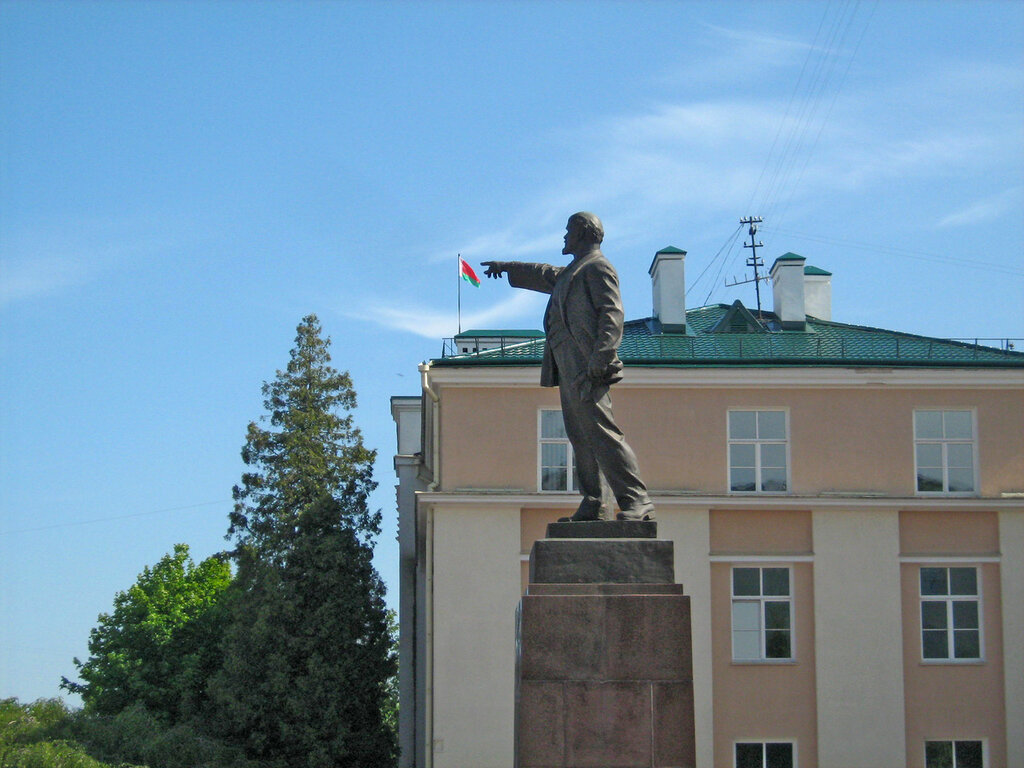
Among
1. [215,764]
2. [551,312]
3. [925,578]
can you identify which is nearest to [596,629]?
[551,312]

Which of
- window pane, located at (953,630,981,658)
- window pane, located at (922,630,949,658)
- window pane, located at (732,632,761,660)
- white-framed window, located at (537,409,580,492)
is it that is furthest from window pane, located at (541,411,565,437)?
window pane, located at (953,630,981,658)

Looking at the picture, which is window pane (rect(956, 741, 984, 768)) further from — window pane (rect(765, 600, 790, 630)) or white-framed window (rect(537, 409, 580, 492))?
white-framed window (rect(537, 409, 580, 492))

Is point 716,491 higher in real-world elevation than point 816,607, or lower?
higher

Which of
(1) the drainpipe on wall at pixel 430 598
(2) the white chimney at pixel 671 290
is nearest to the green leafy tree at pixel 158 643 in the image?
(1) the drainpipe on wall at pixel 430 598

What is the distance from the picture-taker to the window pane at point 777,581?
90.1 ft

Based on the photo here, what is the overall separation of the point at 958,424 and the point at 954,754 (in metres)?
6.45

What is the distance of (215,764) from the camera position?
3102 centimetres

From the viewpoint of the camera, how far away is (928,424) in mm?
28484

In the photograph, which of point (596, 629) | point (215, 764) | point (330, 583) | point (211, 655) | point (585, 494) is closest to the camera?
point (596, 629)

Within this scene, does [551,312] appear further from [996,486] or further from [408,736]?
[408,736]

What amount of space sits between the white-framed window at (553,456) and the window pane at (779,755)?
6208mm

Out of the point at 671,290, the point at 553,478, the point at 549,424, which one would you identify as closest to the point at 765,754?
the point at 553,478

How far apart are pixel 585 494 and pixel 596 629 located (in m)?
1.58

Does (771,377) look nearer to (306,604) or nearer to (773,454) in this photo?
(773,454)
